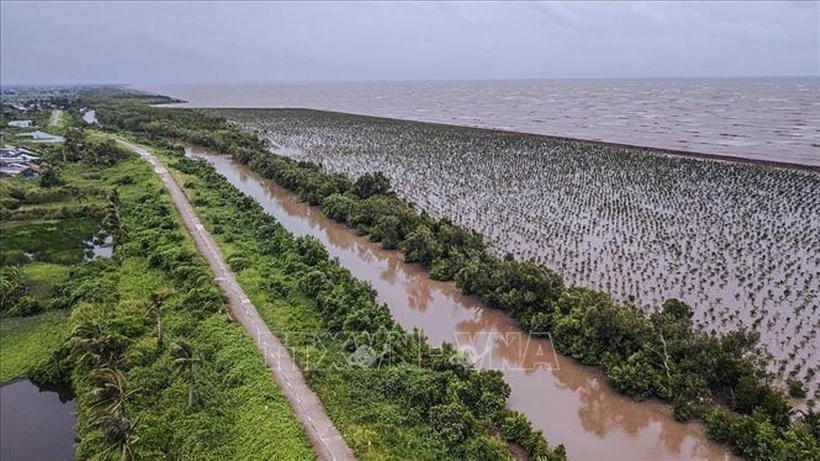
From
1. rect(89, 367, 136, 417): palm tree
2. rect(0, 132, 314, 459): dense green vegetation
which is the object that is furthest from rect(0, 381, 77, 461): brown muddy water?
rect(89, 367, 136, 417): palm tree

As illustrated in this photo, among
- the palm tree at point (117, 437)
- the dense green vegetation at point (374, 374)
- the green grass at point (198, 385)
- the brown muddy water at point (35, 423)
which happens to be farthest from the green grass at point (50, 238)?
the palm tree at point (117, 437)

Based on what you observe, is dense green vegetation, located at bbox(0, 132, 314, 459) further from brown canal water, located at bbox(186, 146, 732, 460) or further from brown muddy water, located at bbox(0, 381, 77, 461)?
brown canal water, located at bbox(186, 146, 732, 460)

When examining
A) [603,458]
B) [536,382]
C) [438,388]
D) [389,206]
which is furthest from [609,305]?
[389,206]

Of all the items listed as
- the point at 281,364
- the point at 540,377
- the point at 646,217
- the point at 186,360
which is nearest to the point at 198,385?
the point at 186,360

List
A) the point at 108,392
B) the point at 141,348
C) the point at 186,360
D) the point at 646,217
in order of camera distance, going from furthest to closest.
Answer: the point at 646,217 < the point at 141,348 < the point at 186,360 < the point at 108,392

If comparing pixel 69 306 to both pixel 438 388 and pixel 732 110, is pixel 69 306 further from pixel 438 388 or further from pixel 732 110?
pixel 732 110

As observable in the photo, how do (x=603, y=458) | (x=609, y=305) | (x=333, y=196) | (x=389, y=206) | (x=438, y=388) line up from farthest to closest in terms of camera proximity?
1. (x=333, y=196)
2. (x=389, y=206)
3. (x=609, y=305)
4. (x=438, y=388)
5. (x=603, y=458)

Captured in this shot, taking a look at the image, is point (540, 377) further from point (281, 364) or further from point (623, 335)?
point (281, 364)

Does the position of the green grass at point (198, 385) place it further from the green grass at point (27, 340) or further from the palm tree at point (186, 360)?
the green grass at point (27, 340)
